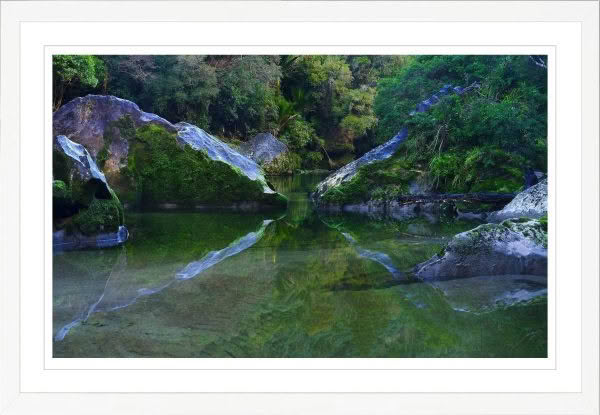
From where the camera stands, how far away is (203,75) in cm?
1794

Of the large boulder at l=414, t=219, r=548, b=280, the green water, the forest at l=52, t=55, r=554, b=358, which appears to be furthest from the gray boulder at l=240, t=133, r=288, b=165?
the large boulder at l=414, t=219, r=548, b=280

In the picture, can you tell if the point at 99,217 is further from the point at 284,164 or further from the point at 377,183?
the point at 284,164

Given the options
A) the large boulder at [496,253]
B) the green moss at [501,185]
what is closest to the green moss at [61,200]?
the large boulder at [496,253]

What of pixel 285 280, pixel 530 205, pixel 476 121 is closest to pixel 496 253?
pixel 285 280

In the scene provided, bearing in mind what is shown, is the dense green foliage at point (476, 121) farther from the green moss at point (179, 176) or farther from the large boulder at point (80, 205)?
the large boulder at point (80, 205)

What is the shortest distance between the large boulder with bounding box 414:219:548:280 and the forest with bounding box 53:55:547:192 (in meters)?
3.31

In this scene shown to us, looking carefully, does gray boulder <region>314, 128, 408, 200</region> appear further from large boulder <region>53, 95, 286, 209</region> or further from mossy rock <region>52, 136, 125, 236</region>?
mossy rock <region>52, 136, 125, 236</region>

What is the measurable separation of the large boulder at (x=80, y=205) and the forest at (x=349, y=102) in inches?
235

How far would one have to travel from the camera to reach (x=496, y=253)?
501 cm

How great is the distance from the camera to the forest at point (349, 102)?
928 cm

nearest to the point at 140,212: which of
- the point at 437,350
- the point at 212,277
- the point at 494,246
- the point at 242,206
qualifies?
the point at 242,206
